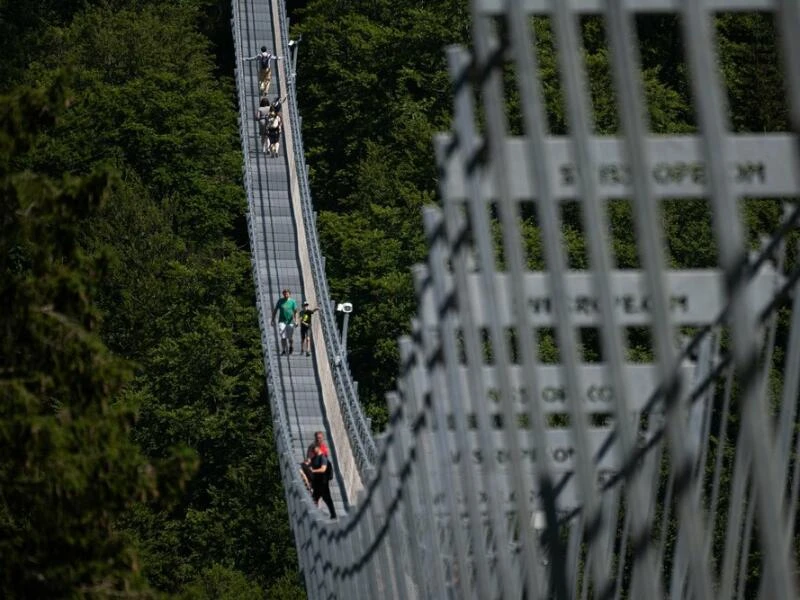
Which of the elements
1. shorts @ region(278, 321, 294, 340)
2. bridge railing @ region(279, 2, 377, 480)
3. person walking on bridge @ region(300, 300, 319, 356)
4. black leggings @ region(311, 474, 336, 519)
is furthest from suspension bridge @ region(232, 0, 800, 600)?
shorts @ region(278, 321, 294, 340)

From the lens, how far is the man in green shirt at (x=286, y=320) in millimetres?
39812

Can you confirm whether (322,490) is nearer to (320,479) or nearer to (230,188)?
(320,479)

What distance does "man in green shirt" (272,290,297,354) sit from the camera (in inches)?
1567

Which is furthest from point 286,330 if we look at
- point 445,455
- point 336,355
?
point 445,455

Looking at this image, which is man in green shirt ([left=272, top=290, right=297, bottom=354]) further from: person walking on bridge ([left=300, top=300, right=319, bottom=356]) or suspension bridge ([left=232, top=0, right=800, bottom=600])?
suspension bridge ([left=232, top=0, right=800, bottom=600])

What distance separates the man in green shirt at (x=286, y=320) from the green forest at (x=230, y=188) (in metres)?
3.46

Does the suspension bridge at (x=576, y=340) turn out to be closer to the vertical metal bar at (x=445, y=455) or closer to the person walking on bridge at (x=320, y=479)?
the vertical metal bar at (x=445, y=455)

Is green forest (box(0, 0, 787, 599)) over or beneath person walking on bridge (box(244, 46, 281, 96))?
beneath

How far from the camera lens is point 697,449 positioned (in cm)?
1426

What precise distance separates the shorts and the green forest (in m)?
3.47

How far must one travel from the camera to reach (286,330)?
135ft

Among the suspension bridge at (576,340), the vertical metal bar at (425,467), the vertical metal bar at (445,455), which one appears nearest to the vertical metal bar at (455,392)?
the suspension bridge at (576,340)

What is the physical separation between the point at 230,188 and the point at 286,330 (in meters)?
31.6

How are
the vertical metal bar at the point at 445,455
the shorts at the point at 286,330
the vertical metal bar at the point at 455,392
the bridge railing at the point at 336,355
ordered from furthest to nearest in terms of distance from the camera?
the shorts at the point at 286,330, the bridge railing at the point at 336,355, the vertical metal bar at the point at 445,455, the vertical metal bar at the point at 455,392
